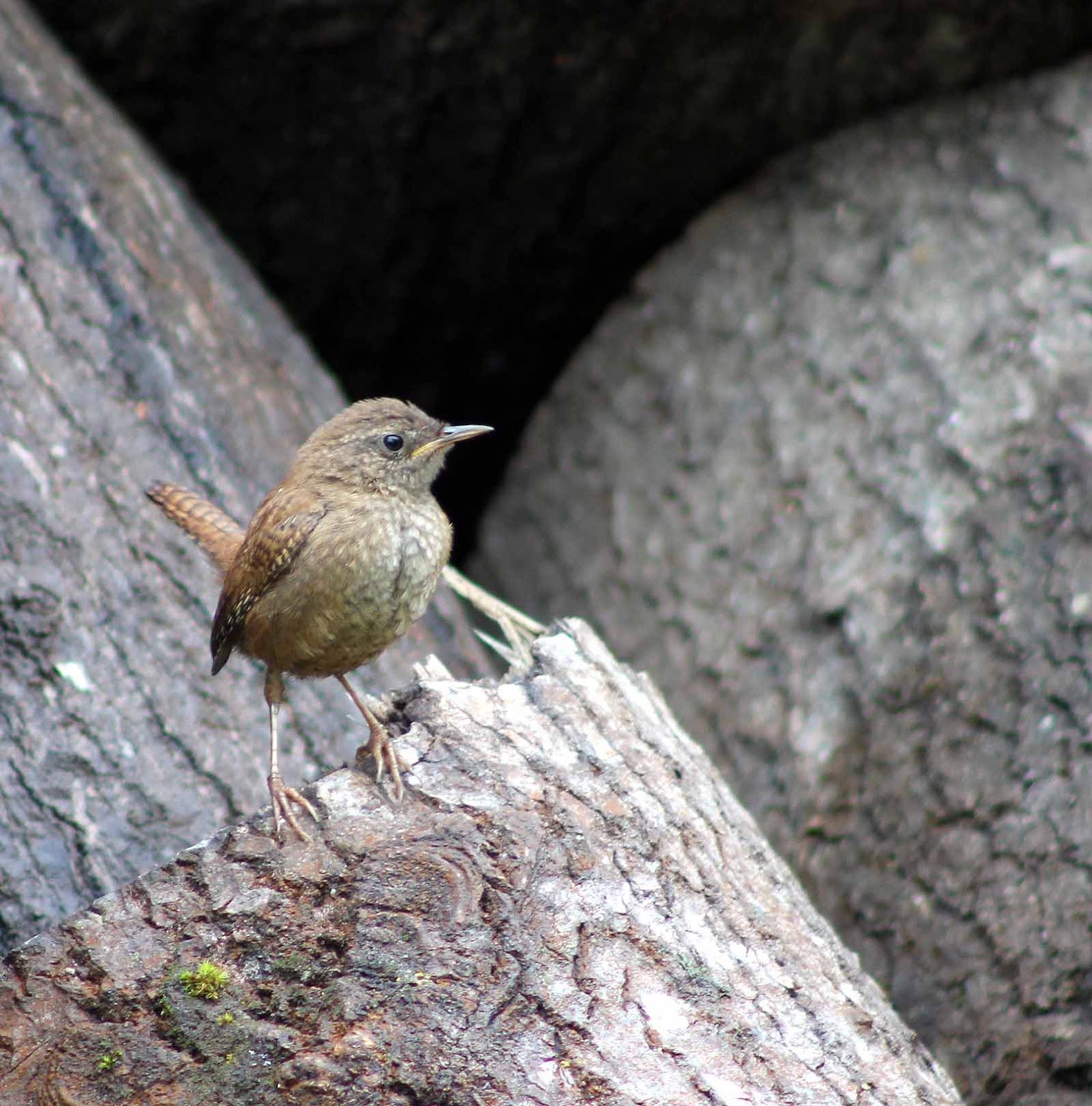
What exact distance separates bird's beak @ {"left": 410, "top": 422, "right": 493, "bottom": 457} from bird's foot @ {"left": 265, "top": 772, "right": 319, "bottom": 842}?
41.6 inches

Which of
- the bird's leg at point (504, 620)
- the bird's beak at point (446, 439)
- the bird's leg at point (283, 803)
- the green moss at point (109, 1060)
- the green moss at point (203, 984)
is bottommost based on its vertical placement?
the green moss at point (109, 1060)

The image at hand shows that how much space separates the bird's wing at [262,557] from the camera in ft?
10.9

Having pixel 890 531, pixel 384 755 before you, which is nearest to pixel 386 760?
pixel 384 755

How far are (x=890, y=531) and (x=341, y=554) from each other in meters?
2.12

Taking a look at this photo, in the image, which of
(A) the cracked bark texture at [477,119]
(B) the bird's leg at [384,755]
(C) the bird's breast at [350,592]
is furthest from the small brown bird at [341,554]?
(A) the cracked bark texture at [477,119]

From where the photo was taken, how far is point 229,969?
2.48 metres

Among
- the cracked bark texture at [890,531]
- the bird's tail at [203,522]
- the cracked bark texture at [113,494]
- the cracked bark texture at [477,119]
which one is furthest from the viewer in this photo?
the cracked bark texture at [477,119]

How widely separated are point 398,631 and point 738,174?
3216mm

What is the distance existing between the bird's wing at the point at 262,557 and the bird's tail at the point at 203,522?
24cm

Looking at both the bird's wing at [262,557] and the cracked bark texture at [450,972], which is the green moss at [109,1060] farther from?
the bird's wing at [262,557]

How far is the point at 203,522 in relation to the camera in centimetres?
373

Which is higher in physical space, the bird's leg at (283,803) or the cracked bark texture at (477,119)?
the cracked bark texture at (477,119)

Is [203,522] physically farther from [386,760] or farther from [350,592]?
[386,760]

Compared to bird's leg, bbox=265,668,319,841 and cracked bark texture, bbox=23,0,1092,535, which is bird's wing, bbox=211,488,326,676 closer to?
bird's leg, bbox=265,668,319,841
